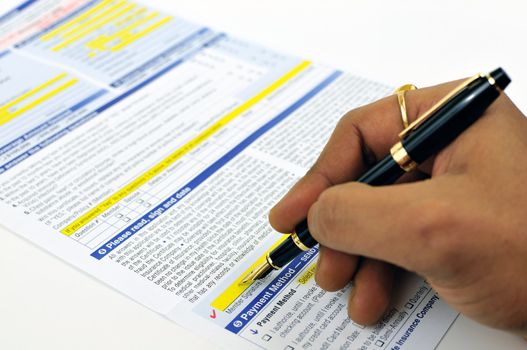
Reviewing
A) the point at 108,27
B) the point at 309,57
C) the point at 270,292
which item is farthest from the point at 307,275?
the point at 108,27

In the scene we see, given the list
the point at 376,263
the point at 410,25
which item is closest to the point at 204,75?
the point at 410,25

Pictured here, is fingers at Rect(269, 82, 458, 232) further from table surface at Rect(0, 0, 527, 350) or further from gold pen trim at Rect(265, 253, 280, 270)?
table surface at Rect(0, 0, 527, 350)

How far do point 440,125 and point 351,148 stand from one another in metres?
0.11

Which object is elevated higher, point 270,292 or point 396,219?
point 396,219

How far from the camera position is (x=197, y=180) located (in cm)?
77

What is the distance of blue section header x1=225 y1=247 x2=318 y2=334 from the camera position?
1.98 ft

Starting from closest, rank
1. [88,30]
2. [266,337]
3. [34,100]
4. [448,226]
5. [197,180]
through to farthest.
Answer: [448,226] < [266,337] < [197,180] < [34,100] < [88,30]

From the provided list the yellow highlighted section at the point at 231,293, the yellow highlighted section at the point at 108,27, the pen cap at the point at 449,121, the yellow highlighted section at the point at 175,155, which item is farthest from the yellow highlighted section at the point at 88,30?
the pen cap at the point at 449,121

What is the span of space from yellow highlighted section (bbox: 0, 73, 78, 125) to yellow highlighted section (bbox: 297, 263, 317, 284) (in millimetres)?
480

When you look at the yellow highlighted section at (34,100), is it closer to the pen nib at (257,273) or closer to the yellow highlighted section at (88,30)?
the yellow highlighted section at (88,30)

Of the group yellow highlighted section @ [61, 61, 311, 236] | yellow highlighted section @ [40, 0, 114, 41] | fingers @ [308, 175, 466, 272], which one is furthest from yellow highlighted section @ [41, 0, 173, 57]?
fingers @ [308, 175, 466, 272]

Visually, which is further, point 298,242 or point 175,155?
point 175,155

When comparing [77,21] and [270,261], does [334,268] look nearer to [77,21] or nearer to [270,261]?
[270,261]

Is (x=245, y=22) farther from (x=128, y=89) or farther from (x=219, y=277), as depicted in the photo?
(x=219, y=277)
